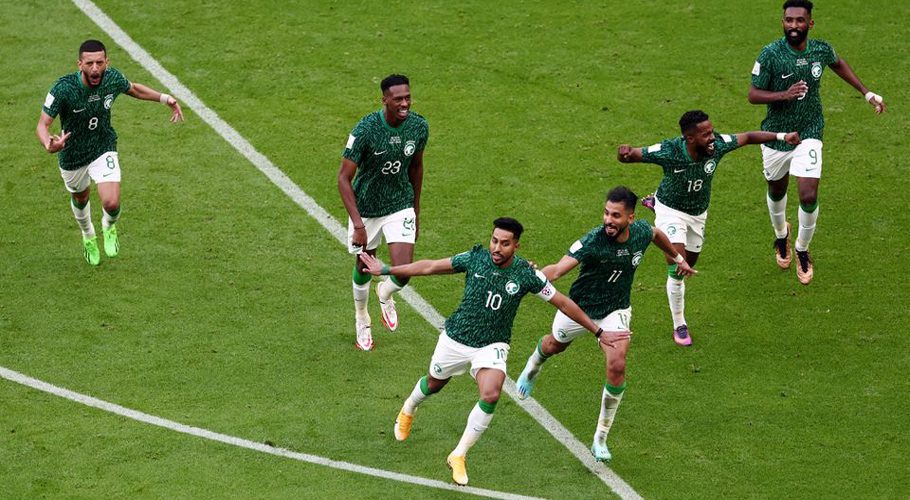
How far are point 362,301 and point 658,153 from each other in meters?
3.29

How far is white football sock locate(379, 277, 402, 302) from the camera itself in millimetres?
15086

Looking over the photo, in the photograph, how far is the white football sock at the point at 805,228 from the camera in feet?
53.1

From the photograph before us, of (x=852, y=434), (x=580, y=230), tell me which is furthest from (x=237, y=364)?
(x=852, y=434)

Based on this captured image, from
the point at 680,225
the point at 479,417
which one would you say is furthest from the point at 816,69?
the point at 479,417

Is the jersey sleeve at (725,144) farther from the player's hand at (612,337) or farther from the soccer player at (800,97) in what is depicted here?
the player's hand at (612,337)

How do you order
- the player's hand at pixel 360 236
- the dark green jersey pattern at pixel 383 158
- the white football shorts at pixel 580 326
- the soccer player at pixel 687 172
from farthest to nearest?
1. the soccer player at pixel 687 172
2. the dark green jersey pattern at pixel 383 158
3. the player's hand at pixel 360 236
4. the white football shorts at pixel 580 326

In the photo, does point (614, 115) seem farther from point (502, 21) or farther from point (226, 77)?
point (226, 77)

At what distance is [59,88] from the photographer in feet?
51.6

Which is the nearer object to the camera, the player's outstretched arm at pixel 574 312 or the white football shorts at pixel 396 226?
the player's outstretched arm at pixel 574 312

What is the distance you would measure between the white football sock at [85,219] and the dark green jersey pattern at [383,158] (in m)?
3.45

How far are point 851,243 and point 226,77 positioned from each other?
345 inches

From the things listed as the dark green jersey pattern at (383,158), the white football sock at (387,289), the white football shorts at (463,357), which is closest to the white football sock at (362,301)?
the white football sock at (387,289)

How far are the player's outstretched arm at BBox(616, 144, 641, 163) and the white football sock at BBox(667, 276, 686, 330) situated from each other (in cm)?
159

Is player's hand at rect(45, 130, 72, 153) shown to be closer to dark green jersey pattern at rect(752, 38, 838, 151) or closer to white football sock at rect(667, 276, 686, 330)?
white football sock at rect(667, 276, 686, 330)
